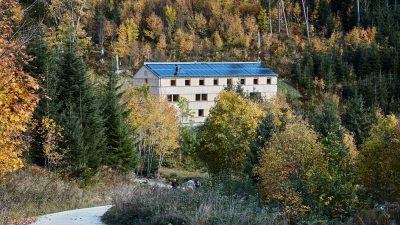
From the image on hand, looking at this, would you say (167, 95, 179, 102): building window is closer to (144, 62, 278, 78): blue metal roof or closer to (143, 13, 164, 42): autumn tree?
(144, 62, 278, 78): blue metal roof

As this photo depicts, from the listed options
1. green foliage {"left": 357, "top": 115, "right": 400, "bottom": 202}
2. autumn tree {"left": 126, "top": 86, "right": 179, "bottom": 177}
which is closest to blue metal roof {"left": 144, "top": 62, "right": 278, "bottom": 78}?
autumn tree {"left": 126, "top": 86, "right": 179, "bottom": 177}

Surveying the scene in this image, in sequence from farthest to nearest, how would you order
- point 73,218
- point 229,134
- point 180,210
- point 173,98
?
point 173,98 → point 229,134 → point 73,218 → point 180,210

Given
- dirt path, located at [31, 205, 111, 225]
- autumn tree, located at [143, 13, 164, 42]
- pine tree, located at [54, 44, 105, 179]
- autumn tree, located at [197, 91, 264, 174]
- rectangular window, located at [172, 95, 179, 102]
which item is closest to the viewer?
dirt path, located at [31, 205, 111, 225]

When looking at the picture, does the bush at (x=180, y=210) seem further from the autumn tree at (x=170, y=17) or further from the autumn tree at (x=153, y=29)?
the autumn tree at (x=170, y=17)

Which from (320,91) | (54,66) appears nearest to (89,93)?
(54,66)

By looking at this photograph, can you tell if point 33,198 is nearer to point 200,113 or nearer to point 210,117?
point 210,117

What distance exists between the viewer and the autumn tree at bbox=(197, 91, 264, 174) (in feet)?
95.9

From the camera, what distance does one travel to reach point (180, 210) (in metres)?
9.45

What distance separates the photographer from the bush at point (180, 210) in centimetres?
862

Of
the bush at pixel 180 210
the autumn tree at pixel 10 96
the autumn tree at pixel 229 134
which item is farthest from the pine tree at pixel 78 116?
the autumn tree at pixel 10 96

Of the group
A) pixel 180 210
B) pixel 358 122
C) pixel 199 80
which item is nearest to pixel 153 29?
pixel 199 80

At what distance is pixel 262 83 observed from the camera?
57594 millimetres

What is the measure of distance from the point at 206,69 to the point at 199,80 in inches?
101

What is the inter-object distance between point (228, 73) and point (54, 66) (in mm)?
34443
